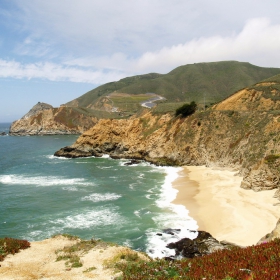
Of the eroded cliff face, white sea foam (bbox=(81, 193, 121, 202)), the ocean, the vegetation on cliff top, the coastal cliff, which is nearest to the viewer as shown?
the vegetation on cliff top

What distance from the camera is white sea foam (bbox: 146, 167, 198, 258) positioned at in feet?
60.2

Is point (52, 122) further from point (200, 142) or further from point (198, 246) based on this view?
point (198, 246)

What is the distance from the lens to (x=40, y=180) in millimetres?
40000

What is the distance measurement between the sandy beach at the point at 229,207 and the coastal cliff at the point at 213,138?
2360 mm

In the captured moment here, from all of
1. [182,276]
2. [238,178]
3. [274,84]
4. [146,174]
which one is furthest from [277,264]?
[274,84]

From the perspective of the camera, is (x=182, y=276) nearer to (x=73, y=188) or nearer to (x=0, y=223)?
(x=0, y=223)

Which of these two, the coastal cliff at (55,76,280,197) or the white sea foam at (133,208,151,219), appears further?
the coastal cliff at (55,76,280,197)

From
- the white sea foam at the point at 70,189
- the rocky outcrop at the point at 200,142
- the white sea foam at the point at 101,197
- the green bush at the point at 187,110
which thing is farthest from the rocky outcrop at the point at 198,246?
the green bush at the point at 187,110

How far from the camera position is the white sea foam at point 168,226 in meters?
18.3

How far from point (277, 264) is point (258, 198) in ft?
67.3

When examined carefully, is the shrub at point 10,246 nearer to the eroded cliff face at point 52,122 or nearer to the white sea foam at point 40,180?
the white sea foam at point 40,180

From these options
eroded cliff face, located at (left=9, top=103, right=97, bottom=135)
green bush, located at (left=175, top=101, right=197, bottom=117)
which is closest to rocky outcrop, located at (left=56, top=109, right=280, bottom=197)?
green bush, located at (left=175, top=101, right=197, bottom=117)

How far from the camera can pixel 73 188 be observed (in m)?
35.0

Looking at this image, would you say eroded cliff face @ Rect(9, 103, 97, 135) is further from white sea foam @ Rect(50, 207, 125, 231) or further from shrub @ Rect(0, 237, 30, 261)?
shrub @ Rect(0, 237, 30, 261)
